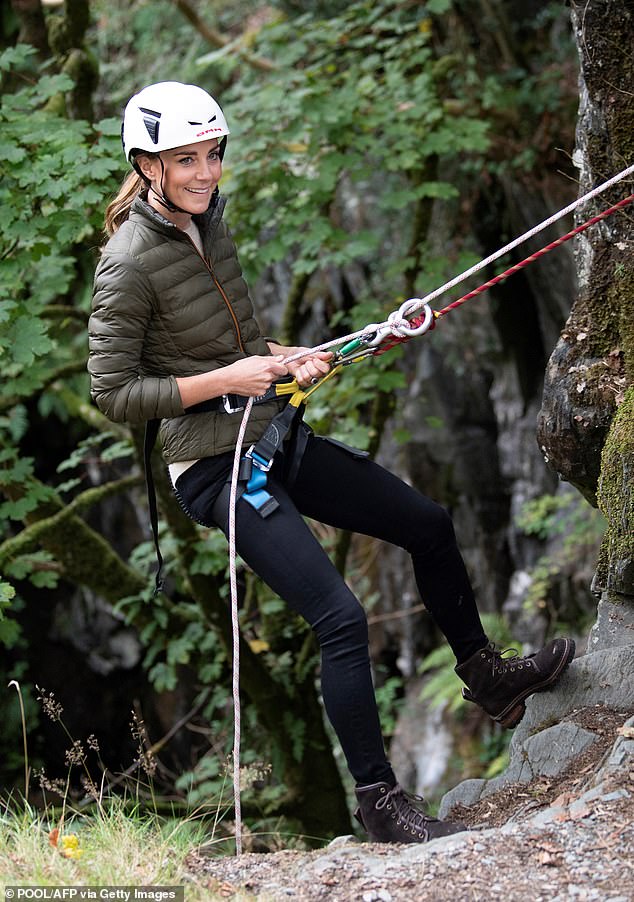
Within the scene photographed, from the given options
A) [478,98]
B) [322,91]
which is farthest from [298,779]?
[478,98]

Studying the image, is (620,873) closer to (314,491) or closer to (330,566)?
(330,566)

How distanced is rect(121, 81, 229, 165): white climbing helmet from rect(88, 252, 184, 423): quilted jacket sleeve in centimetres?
38

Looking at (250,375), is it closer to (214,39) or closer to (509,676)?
(509,676)

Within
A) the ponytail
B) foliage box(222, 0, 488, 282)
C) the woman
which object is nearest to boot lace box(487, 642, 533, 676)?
the woman

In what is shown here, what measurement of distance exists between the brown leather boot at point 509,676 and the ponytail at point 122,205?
80.0 inches

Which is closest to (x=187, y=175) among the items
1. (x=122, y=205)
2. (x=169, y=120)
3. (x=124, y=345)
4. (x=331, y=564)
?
(x=169, y=120)

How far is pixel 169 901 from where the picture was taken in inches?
104

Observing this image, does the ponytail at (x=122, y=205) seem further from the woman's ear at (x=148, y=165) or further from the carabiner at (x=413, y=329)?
the carabiner at (x=413, y=329)

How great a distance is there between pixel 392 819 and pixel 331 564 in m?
0.85

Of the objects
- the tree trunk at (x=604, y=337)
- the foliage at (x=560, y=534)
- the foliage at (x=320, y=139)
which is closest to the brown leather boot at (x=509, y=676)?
the tree trunk at (x=604, y=337)

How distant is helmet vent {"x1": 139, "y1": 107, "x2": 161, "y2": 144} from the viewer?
3021 millimetres

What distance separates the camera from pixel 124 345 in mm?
2992

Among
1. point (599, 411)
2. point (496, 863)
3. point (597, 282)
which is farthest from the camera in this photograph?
point (597, 282)

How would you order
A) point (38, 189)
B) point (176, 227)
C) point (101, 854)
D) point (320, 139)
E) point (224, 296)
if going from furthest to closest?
point (320, 139)
point (38, 189)
point (224, 296)
point (176, 227)
point (101, 854)
